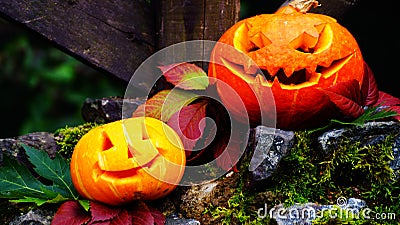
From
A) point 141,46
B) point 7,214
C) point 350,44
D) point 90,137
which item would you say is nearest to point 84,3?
point 141,46

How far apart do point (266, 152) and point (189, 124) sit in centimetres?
37

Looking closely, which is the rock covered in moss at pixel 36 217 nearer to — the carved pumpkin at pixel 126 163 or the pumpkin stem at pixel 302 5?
the carved pumpkin at pixel 126 163

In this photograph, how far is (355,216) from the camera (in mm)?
1500

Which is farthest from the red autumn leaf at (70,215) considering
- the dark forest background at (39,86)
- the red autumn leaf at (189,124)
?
the dark forest background at (39,86)

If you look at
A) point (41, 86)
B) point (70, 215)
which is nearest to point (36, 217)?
point (70, 215)

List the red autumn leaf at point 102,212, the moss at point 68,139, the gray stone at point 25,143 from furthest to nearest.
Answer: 1. the moss at point 68,139
2. the gray stone at point 25,143
3. the red autumn leaf at point 102,212

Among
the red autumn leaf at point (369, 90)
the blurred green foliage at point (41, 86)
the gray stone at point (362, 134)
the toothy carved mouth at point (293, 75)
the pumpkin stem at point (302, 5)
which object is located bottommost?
the blurred green foliage at point (41, 86)

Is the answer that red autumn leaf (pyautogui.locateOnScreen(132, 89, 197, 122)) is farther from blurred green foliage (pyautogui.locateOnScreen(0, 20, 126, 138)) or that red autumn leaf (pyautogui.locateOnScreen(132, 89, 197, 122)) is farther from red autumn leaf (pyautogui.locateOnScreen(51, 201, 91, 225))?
blurred green foliage (pyautogui.locateOnScreen(0, 20, 126, 138))

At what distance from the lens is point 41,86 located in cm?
386

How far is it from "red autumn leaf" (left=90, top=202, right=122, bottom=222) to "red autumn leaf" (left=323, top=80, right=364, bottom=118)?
827 mm

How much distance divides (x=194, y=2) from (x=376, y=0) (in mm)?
1513

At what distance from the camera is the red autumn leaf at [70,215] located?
1.58m

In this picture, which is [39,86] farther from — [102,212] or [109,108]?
[102,212]

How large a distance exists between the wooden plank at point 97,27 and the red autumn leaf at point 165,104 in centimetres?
51
